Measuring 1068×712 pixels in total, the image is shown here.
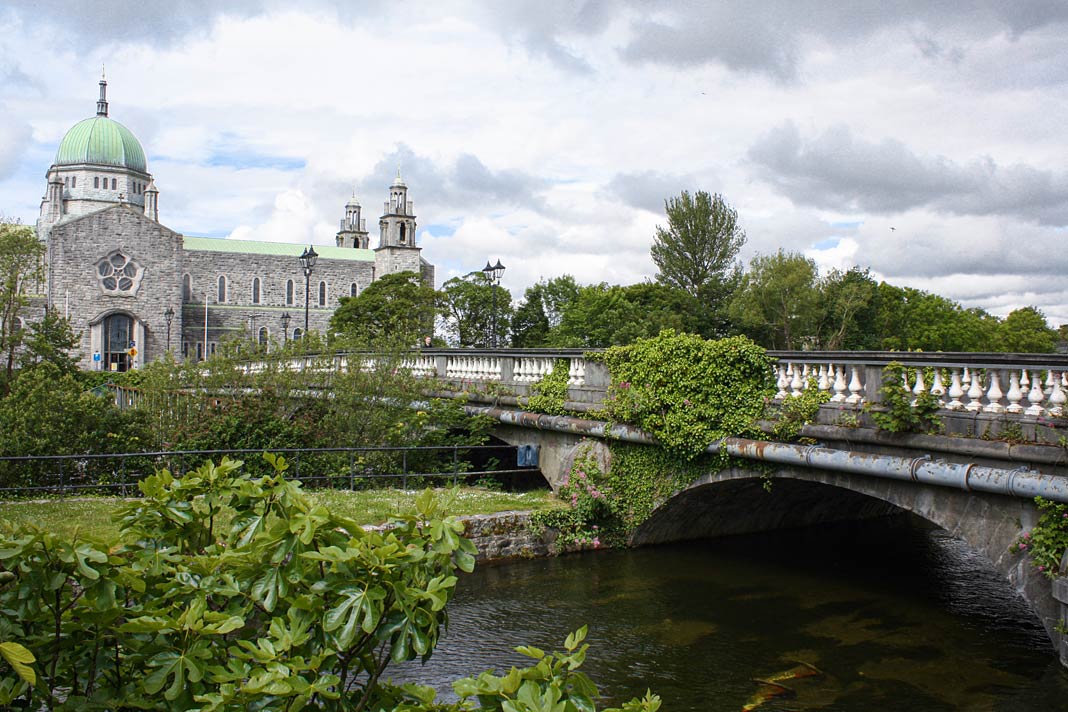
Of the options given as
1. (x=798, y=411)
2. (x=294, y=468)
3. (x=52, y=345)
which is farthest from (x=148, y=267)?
(x=798, y=411)

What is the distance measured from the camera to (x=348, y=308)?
6278 cm

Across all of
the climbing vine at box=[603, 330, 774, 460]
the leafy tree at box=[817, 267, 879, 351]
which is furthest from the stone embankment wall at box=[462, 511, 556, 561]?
A: the leafy tree at box=[817, 267, 879, 351]

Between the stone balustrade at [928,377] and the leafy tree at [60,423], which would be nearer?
the stone balustrade at [928,377]

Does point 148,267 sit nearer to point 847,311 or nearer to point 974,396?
point 847,311

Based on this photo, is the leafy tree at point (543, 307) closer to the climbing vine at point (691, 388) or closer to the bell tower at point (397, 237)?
the bell tower at point (397, 237)

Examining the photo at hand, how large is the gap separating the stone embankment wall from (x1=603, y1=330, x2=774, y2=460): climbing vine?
2.38 m

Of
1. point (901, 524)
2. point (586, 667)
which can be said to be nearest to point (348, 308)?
point (901, 524)

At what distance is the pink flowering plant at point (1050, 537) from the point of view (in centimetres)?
873

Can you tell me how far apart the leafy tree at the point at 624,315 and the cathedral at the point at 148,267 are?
24048 mm

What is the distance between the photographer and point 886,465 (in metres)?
10.3

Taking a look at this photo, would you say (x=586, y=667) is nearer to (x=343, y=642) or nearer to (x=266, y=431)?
(x=343, y=642)

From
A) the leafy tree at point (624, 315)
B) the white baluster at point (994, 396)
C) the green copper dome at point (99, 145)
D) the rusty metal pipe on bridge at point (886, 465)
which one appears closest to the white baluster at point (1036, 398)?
the white baluster at point (994, 396)

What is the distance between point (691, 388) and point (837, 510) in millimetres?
7362

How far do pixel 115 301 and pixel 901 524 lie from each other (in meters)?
71.0
